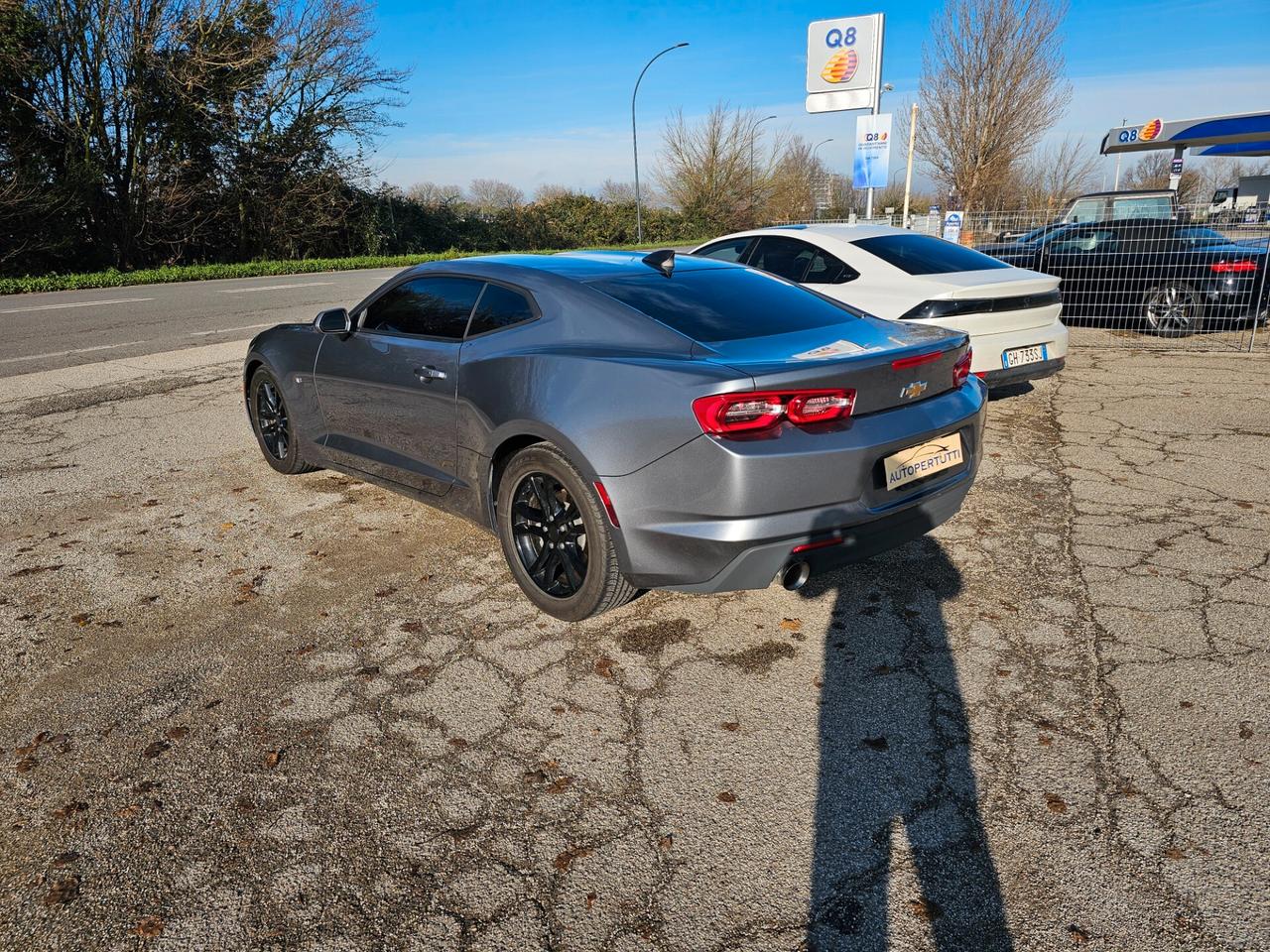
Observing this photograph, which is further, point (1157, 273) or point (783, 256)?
point (1157, 273)

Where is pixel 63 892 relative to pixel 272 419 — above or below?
below

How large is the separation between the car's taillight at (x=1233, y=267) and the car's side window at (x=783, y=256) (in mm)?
5950

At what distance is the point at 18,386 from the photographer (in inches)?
323

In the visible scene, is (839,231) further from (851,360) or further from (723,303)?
(851,360)

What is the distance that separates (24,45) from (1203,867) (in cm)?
2938

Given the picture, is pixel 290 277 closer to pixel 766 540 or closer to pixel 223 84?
pixel 223 84

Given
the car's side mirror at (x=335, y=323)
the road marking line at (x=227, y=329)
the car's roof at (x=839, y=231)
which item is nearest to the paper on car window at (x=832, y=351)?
the car's side mirror at (x=335, y=323)

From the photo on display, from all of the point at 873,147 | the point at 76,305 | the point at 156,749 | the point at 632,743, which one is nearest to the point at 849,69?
the point at 873,147

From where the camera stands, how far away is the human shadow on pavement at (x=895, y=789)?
6.47ft

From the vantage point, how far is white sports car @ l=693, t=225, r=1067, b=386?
6055 mm

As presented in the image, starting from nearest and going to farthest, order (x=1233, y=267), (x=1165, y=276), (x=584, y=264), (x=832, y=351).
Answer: (x=832, y=351) < (x=584, y=264) < (x=1233, y=267) < (x=1165, y=276)

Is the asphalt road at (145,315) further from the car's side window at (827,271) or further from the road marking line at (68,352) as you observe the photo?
the car's side window at (827,271)

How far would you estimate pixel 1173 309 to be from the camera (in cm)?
1023

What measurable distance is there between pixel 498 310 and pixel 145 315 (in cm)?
1274
